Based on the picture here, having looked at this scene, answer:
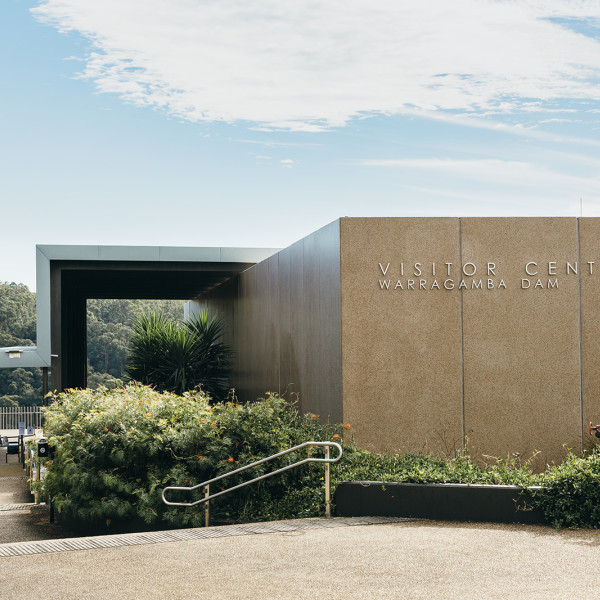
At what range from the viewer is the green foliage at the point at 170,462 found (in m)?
8.64

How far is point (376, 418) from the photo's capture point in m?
10.4

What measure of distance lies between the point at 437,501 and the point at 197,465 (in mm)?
3003

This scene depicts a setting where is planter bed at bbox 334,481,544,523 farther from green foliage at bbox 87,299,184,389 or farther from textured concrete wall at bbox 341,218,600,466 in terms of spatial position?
green foliage at bbox 87,299,184,389

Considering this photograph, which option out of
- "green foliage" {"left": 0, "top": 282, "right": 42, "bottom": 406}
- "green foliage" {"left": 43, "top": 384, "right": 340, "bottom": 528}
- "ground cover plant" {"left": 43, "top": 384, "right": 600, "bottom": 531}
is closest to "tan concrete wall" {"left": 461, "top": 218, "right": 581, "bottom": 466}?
"ground cover plant" {"left": 43, "top": 384, "right": 600, "bottom": 531}

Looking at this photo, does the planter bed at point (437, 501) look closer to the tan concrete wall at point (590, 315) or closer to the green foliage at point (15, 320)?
the tan concrete wall at point (590, 315)

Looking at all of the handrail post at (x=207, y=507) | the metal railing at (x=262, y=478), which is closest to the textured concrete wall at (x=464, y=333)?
the metal railing at (x=262, y=478)

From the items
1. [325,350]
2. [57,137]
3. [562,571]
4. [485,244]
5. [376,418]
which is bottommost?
[562,571]

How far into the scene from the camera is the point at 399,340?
34.4ft

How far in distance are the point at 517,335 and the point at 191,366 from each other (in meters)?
8.59

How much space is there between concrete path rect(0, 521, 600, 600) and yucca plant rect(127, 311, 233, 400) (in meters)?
10.5

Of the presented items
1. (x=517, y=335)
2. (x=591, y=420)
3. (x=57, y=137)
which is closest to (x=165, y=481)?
(x=517, y=335)

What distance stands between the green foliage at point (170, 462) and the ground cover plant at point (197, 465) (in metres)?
0.01

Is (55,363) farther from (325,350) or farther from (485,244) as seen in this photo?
(485,244)

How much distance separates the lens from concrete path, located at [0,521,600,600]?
Result: 17.6ft
